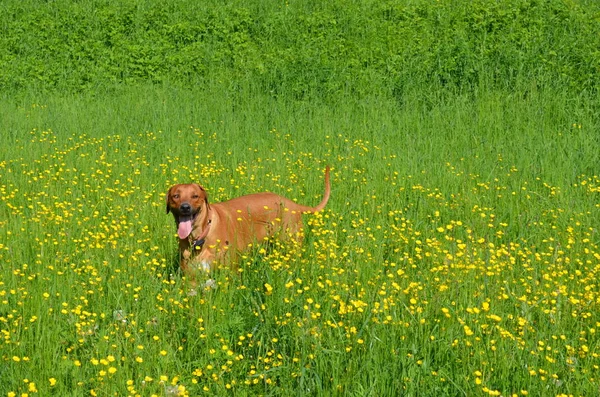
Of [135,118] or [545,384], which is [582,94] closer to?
[135,118]

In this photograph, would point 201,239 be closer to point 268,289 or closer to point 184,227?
point 184,227

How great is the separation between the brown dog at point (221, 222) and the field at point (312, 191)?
216 millimetres

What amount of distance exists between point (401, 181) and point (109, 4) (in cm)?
1033

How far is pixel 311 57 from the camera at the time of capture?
12.5 metres

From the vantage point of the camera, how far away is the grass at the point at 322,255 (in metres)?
4.17

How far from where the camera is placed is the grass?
13.7 ft

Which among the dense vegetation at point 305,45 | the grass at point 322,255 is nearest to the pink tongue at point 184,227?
the grass at point 322,255

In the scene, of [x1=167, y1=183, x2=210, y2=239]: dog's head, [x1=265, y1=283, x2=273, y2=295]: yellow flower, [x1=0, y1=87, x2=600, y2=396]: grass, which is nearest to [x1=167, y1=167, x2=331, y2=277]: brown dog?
[x1=167, y1=183, x2=210, y2=239]: dog's head

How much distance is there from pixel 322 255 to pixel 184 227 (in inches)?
43.2

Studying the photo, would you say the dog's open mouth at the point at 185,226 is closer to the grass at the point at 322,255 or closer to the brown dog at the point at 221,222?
the brown dog at the point at 221,222

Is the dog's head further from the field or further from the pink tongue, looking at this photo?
the field

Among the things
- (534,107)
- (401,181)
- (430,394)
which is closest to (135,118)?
(401,181)

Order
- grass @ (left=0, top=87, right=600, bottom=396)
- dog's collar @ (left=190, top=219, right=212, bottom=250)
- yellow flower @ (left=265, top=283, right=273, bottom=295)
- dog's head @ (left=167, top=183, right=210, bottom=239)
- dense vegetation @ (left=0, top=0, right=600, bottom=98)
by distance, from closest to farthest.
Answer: grass @ (left=0, top=87, right=600, bottom=396)
yellow flower @ (left=265, top=283, right=273, bottom=295)
dog's head @ (left=167, top=183, right=210, bottom=239)
dog's collar @ (left=190, top=219, right=212, bottom=250)
dense vegetation @ (left=0, top=0, right=600, bottom=98)

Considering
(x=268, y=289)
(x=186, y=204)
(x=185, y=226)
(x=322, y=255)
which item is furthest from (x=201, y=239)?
(x=268, y=289)
